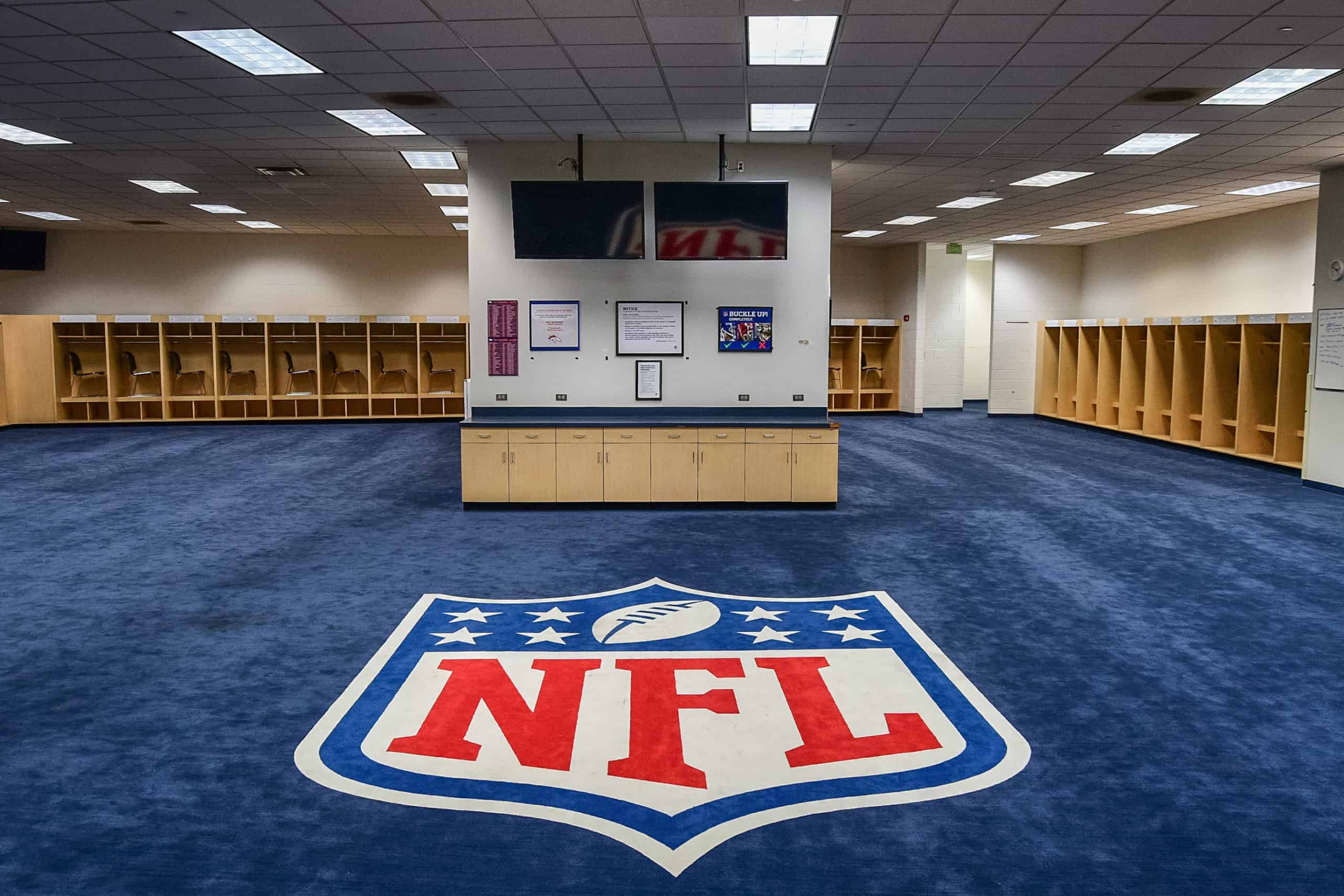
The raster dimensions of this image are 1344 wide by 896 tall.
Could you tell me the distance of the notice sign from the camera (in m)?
8.23

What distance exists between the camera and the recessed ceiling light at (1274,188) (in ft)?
32.3

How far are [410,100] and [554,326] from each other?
2.24 m

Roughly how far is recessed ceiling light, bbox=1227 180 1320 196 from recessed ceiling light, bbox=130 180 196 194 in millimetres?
12193

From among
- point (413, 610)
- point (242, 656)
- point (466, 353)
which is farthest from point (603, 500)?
point (466, 353)

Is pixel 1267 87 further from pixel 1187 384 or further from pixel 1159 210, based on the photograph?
pixel 1187 384

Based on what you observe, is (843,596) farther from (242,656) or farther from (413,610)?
(242,656)

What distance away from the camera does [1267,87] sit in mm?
6316

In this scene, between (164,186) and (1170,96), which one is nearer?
(1170,96)

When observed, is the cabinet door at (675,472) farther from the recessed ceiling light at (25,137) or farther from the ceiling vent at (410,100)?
the recessed ceiling light at (25,137)

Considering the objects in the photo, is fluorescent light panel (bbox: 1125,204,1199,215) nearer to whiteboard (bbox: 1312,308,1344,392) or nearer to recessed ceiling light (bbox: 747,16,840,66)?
whiteboard (bbox: 1312,308,1344,392)

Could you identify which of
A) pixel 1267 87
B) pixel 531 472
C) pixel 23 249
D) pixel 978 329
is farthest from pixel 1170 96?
pixel 23 249

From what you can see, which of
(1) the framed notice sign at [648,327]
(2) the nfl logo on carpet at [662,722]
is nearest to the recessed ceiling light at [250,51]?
(1) the framed notice sign at [648,327]

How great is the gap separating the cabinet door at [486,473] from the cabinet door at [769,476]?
2154 mm

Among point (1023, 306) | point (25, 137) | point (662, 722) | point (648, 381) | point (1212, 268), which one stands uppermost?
point (25, 137)
